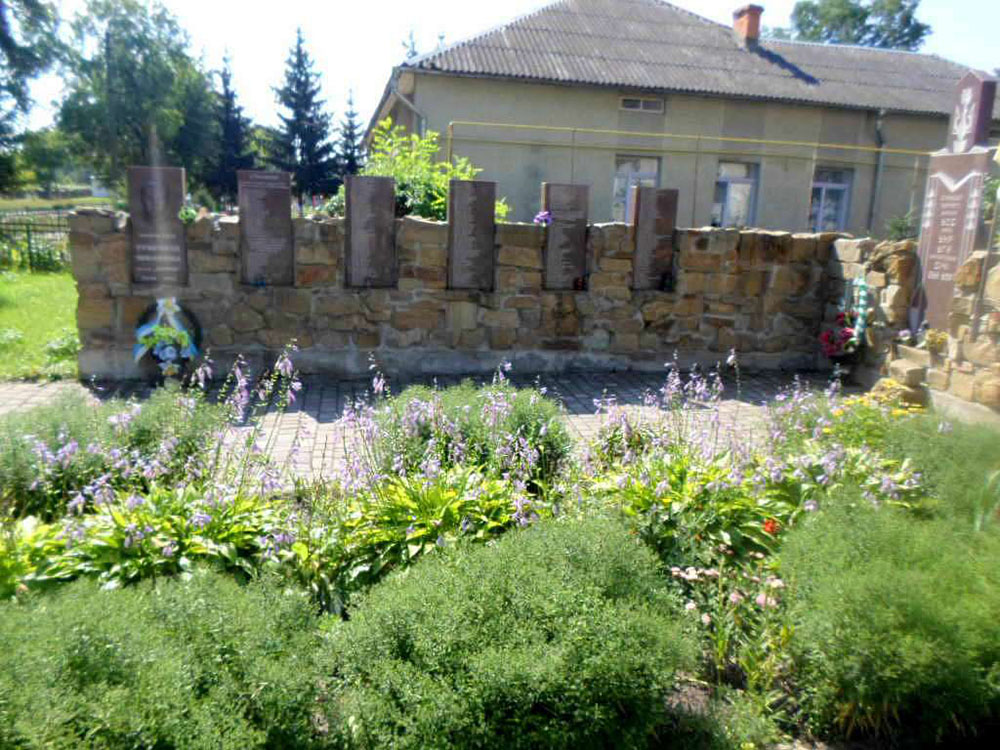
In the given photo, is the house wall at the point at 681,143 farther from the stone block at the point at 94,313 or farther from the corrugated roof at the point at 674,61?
the stone block at the point at 94,313

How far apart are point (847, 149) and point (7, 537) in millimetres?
18333

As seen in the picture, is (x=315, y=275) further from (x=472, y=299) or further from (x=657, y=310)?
(x=657, y=310)

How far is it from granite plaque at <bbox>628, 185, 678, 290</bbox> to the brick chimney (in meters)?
12.8

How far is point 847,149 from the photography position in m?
17.6

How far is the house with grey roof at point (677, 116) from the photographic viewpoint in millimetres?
15523

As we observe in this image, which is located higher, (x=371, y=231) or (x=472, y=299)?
(x=371, y=231)

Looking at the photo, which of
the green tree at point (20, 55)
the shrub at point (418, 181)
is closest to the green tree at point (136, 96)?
the green tree at point (20, 55)

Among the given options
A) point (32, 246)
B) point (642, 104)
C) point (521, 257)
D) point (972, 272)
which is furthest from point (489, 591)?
point (32, 246)

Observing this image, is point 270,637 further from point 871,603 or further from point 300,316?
point 300,316

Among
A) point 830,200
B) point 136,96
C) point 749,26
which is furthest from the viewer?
point 136,96

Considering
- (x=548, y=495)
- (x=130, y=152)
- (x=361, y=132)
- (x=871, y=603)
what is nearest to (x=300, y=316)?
(x=548, y=495)

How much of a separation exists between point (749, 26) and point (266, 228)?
1574 cm

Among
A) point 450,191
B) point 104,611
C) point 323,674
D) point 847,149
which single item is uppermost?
point 847,149

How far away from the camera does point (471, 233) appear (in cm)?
807
